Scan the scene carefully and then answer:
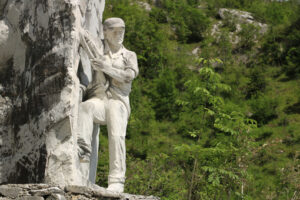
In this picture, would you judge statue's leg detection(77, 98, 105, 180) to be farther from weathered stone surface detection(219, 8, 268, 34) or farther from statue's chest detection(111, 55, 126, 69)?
weathered stone surface detection(219, 8, 268, 34)

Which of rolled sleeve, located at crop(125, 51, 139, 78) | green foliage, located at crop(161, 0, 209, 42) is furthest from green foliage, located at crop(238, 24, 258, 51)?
rolled sleeve, located at crop(125, 51, 139, 78)

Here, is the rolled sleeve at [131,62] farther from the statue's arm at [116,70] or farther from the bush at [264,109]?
the bush at [264,109]

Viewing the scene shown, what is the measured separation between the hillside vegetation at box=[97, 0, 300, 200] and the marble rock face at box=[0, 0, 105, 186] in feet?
17.5

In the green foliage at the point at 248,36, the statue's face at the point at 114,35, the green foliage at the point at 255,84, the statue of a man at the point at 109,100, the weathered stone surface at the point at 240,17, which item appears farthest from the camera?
the weathered stone surface at the point at 240,17

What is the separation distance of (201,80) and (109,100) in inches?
336

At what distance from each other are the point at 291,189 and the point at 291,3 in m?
25.9

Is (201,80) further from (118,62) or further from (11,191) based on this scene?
(11,191)

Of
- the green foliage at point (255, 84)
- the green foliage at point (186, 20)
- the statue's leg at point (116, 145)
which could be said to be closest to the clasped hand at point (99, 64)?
the statue's leg at point (116, 145)

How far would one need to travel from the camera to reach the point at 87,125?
241 inches

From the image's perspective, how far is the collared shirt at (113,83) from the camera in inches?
255

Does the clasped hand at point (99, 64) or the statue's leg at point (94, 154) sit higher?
the clasped hand at point (99, 64)

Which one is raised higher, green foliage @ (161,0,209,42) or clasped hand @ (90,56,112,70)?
green foliage @ (161,0,209,42)

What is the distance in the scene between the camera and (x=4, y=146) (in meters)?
5.85

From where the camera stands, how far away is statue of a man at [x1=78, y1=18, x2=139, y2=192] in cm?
614
